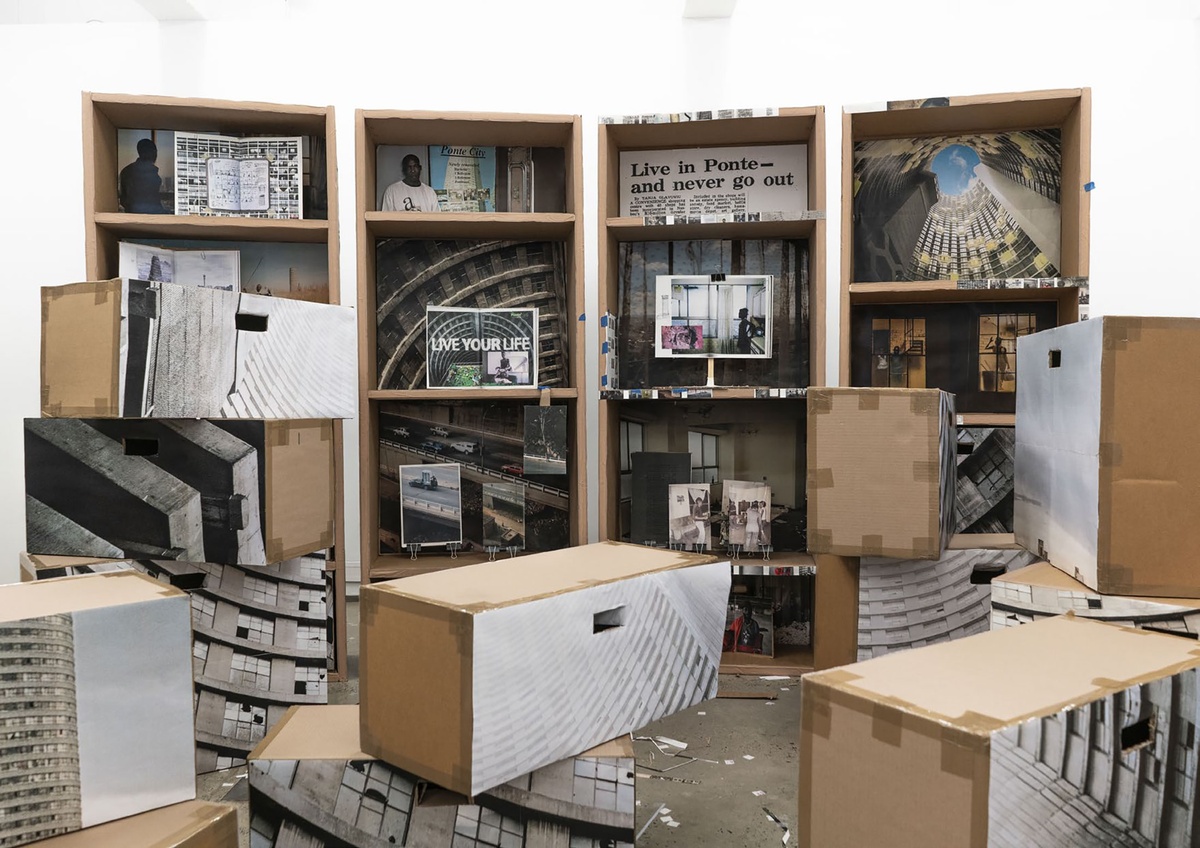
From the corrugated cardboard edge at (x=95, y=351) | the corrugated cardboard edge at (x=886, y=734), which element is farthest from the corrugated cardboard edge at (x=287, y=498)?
the corrugated cardboard edge at (x=886, y=734)

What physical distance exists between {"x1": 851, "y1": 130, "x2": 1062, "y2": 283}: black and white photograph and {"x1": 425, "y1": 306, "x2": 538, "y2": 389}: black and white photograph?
1.09m

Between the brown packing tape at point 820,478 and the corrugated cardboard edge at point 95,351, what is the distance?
1.61m

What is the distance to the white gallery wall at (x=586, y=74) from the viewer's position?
3.03 meters

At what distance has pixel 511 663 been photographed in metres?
1.26

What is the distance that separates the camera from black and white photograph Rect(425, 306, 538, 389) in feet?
9.09

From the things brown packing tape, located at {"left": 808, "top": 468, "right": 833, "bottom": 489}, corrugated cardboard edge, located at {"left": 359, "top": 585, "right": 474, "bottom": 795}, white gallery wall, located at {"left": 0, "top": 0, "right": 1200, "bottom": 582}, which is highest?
white gallery wall, located at {"left": 0, "top": 0, "right": 1200, "bottom": 582}

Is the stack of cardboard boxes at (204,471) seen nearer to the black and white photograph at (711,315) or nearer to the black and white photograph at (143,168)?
the black and white photograph at (143,168)

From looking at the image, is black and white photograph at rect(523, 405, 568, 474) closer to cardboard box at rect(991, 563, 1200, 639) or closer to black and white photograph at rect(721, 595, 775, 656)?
black and white photograph at rect(721, 595, 775, 656)

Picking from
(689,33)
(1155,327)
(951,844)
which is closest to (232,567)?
(951,844)

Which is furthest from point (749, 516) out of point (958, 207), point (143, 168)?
point (143, 168)

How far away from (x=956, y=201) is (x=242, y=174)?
7.37 ft

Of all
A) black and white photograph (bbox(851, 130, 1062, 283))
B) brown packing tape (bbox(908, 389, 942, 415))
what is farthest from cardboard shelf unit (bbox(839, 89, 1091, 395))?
brown packing tape (bbox(908, 389, 942, 415))

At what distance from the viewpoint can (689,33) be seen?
312cm

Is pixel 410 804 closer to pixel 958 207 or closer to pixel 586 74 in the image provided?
pixel 958 207
